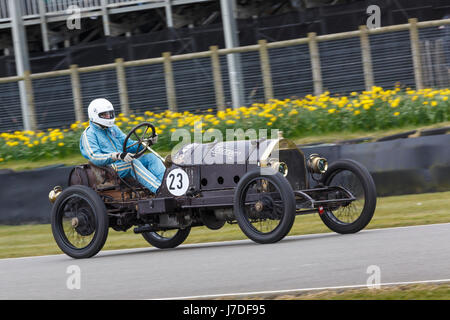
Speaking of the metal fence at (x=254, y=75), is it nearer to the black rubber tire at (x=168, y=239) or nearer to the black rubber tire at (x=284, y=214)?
the black rubber tire at (x=168, y=239)

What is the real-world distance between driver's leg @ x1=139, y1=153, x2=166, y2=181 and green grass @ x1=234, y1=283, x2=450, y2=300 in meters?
3.97

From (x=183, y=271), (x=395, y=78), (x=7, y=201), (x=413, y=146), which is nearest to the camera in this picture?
(x=183, y=271)

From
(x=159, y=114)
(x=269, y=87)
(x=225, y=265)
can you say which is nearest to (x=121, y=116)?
(x=159, y=114)

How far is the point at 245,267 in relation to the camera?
Answer: 25.6 ft

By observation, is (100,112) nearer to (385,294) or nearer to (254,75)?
(385,294)

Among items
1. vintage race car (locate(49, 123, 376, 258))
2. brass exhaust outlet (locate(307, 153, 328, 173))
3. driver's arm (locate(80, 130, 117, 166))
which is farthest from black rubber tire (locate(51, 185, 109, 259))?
brass exhaust outlet (locate(307, 153, 328, 173))

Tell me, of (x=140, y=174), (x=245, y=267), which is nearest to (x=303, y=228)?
(x=140, y=174)

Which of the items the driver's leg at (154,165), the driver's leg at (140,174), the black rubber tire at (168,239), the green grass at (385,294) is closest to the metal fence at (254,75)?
the black rubber tire at (168,239)

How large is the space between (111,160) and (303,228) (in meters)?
2.67

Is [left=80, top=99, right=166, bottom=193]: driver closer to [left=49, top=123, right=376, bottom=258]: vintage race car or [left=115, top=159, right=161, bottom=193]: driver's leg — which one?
[left=115, top=159, right=161, bottom=193]: driver's leg

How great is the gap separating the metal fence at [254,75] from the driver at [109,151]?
247 inches

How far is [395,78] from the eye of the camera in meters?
15.8
